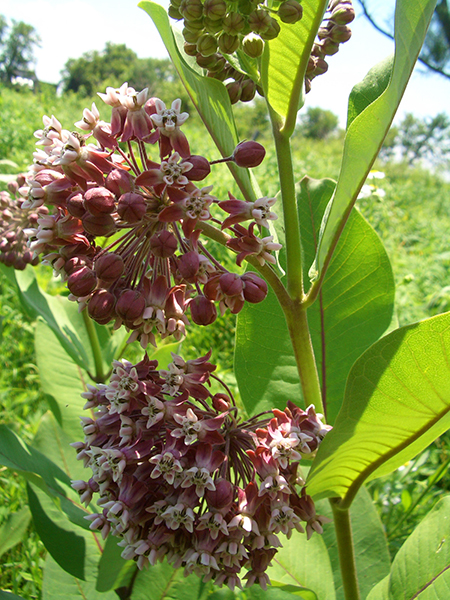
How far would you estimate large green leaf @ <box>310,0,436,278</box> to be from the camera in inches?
23.2

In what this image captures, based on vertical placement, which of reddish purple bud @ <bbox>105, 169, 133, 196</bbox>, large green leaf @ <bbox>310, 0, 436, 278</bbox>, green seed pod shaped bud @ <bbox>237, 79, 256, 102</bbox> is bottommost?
reddish purple bud @ <bbox>105, 169, 133, 196</bbox>

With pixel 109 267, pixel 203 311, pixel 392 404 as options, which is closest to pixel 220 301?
pixel 203 311

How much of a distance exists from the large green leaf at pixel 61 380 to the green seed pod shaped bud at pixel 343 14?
3.27 ft

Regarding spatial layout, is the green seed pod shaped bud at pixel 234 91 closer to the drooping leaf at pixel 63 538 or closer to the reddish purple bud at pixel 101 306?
the reddish purple bud at pixel 101 306

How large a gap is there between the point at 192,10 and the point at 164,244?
29 centimetres

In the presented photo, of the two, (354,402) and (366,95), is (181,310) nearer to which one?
(354,402)

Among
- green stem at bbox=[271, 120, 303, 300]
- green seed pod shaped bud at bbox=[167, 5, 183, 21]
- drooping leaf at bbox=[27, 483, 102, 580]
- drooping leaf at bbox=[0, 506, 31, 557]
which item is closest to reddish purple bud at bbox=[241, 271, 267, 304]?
green stem at bbox=[271, 120, 303, 300]

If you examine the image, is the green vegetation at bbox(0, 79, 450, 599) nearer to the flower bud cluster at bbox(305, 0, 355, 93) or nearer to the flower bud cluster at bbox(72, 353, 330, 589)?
the flower bud cluster at bbox(72, 353, 330, 589)

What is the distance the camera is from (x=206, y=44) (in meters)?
0.64

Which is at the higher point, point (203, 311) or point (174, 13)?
point (174, 13)

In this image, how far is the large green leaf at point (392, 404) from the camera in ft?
1.92

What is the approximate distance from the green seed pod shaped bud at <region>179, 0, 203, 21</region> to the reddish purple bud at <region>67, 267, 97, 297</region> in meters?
0.33

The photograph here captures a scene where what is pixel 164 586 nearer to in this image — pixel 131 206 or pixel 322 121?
pixel 131 206

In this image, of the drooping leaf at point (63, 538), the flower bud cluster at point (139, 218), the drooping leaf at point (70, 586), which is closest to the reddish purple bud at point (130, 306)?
the flower bud cluster at point (139, 218)
